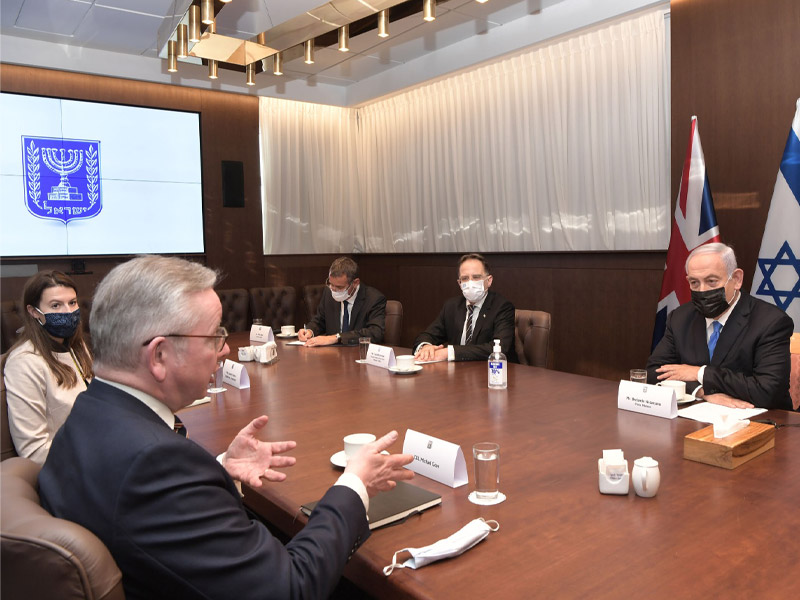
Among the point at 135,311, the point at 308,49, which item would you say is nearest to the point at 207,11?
the point at 308,49

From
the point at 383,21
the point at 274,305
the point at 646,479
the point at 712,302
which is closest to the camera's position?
the point at 646,479

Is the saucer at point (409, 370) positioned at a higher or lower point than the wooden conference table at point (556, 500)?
higher

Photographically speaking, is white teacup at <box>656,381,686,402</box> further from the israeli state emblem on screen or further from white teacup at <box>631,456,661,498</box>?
the israeli state emblem on screen

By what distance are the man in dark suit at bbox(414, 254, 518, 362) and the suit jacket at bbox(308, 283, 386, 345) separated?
21.3 inches

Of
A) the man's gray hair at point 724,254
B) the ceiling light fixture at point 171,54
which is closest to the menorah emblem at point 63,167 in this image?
the ceiling light fixture at point 171,54

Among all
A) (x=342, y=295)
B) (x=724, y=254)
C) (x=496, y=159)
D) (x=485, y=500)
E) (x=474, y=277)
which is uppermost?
(x=496, y=159)

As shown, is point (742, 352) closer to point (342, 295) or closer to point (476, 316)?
point (476, 316)

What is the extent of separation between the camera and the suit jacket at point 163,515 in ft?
3.40

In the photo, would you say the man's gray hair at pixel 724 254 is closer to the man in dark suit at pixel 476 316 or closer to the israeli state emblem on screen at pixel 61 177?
the man in dark suit at pixel 476 316

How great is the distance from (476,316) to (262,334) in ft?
5.02

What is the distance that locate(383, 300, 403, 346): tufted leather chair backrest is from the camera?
192 inches

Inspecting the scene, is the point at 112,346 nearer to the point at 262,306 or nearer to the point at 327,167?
the point at 262,306

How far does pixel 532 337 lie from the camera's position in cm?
379

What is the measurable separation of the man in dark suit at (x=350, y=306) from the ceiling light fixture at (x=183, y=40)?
5.96 ft
